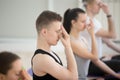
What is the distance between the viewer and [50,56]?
1577mm

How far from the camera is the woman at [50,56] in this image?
1.52 metres

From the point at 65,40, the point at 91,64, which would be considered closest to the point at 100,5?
the point at 91,64

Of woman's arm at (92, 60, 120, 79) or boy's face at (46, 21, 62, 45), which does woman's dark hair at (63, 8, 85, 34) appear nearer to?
woman's arm at (92, 60, 120, 79)

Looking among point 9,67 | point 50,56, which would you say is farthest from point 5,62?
point 50,56

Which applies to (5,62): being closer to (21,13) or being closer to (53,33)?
(53,33)

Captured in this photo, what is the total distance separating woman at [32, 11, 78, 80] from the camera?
1.52 meters

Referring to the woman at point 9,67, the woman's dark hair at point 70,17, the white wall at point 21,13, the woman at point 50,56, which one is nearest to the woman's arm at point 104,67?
the woman's dark hair at point 70,17

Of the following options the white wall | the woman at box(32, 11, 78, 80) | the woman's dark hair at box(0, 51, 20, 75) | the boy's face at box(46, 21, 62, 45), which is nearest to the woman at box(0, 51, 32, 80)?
the woman's dark hair at box(0, 51, 20, 75)

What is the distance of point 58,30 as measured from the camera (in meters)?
1.61

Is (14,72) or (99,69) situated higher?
(14,72)

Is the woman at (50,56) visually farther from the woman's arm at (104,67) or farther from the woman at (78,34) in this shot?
the woman's arm at (104,67)

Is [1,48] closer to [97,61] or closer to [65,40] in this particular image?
[97,61]

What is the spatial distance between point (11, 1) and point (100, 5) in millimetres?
1482

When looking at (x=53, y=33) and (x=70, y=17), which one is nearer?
(x=53, y=33)
